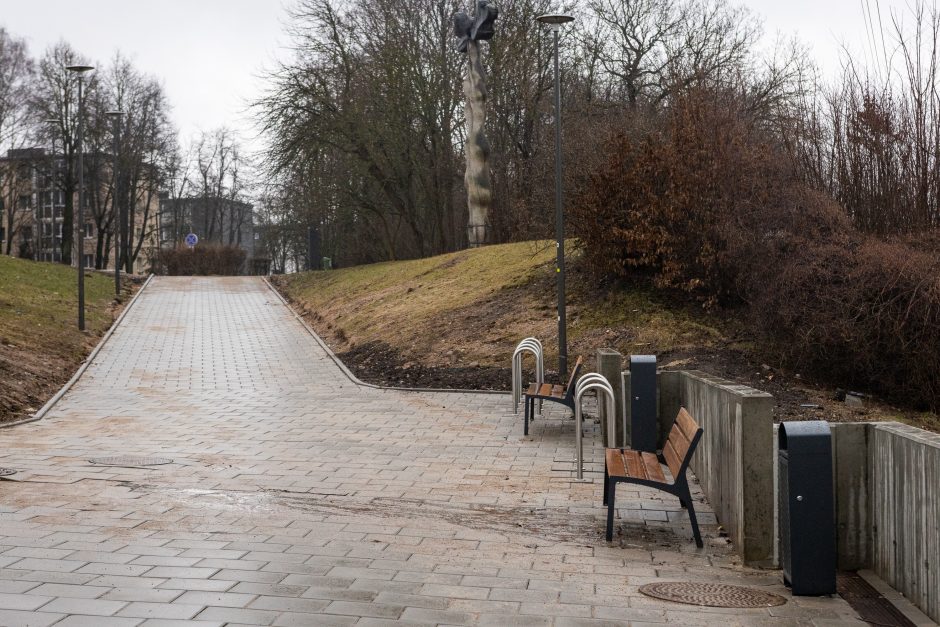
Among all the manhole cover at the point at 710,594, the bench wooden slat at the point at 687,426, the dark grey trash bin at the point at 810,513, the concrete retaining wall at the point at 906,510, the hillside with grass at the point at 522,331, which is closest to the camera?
the concrete retaining wall at the point at 906,510

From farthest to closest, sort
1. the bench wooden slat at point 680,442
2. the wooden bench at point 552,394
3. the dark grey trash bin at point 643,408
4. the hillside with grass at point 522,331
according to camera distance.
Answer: the hillside with grass at point 522,331, the wooden bench at point 552,394, the dark grey trash bin at point 643,408, the bench wooden slat at point 680,442

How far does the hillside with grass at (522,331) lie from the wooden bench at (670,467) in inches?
214

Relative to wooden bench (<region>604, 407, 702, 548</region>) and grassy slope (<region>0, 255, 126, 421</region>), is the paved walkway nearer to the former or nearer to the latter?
wooden bench (<region>604, 407, 702, 548</region>)

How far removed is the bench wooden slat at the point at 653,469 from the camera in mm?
7034

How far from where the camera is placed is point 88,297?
30.3m

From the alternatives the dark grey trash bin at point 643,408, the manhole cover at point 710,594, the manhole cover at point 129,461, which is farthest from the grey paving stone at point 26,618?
the dark grey trash bin at point 643,408

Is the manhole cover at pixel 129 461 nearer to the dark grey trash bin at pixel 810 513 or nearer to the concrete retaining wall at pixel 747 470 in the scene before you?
the concrete retaining wall at pixel 747 470

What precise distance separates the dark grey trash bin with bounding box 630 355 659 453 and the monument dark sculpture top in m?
21.3

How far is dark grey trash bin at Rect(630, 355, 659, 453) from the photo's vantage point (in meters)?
9.99

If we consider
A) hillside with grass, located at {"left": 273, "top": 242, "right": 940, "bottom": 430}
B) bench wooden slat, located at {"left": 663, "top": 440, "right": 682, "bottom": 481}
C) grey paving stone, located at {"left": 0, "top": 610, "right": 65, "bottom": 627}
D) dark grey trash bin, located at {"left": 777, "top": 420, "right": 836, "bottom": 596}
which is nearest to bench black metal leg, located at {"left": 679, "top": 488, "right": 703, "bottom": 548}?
bench wooden slat, located at {"left": 663, "top": 440, "right": 682, "bottom": 481}

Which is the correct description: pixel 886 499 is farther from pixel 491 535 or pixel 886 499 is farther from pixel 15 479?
pixel 15 479

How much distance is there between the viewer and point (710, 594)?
18.4 feet

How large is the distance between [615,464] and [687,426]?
641mm

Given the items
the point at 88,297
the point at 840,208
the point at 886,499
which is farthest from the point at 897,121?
the point at 88,297
